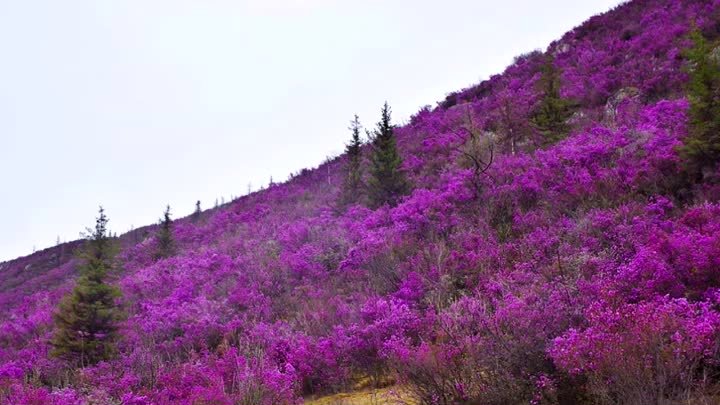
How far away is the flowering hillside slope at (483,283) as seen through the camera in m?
4.68

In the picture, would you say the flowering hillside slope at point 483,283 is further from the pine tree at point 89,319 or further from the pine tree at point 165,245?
the pine tree at point 165,245

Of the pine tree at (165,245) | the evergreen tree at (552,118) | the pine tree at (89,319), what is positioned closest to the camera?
the pine tree at (89,319)

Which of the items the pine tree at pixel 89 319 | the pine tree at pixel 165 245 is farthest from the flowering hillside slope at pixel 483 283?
the pine tree at pixel 165 245

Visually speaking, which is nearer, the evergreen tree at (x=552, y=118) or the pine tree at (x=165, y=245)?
the evergreen tree at (x=552, y=118)

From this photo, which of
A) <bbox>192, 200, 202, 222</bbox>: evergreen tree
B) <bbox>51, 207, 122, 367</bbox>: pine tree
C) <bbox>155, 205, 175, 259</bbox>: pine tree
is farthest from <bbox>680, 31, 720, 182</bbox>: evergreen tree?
<bbox>192, 200, 202, 222</bbox>: evergreen tree

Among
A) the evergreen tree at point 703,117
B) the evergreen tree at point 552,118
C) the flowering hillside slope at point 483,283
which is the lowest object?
the flowering hillside slope at point 483,283

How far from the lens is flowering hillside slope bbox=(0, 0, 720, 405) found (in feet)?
15.4

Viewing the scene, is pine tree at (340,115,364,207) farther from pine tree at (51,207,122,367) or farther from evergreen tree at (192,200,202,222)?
evergreen tree at (192,200,202,222)

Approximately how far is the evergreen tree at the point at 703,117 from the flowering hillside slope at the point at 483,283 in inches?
17.8

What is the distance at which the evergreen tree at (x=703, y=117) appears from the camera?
8.60 metres

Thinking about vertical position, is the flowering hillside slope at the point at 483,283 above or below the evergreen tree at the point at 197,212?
below

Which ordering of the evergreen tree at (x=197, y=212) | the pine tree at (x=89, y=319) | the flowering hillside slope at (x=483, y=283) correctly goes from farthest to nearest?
the evergreen tree at (x=197, y=212) → the pine tree at (x=89, y=319) → the flowering hillside slope at (x=483, y=283)

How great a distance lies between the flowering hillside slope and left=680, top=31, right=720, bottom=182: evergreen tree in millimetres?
452

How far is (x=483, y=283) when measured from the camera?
332 inches
